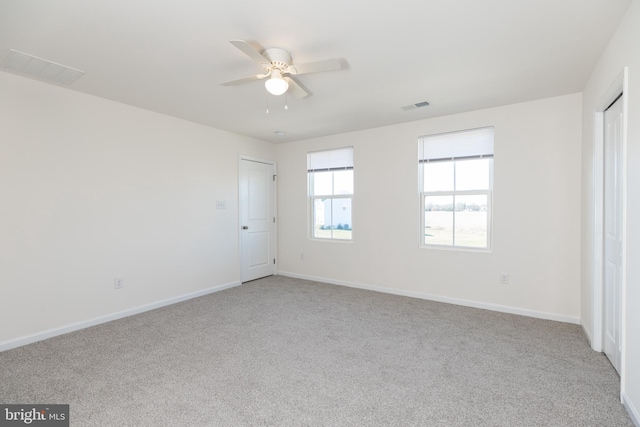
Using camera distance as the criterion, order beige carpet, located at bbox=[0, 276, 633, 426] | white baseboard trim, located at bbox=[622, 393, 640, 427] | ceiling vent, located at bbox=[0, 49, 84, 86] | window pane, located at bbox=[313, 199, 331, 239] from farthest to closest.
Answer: window pane, located at bbox=[313, 199, 331, 239], ceiling vent, located at bbox=[0, 49, 84, 86], beige carpet, located at bbox=[0, 276, 633, 426], white baseboard trim, located at bbox=[622, 393, 640, 427]

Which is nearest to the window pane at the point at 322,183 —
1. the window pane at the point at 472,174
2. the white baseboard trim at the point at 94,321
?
the window pane at the point at 472,174

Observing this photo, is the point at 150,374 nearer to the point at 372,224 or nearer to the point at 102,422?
the point at 102,422

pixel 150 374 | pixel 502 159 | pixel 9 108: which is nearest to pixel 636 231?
pixel 502 159

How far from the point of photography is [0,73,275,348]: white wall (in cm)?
284

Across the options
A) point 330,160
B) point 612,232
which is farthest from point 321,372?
point 330,160

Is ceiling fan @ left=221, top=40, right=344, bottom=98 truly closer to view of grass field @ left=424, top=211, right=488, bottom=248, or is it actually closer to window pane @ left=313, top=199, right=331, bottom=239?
view of grass field @ left=424, top=211, right=488, bottom=248

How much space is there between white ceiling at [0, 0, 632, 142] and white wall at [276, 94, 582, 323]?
437 mm

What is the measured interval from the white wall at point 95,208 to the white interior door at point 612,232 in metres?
4.54

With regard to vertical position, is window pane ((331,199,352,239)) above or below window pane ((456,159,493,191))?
below

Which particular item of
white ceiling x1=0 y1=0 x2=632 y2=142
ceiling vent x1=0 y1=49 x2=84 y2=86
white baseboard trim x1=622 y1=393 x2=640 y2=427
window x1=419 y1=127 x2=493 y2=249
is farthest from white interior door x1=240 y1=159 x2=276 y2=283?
white baseboard trim x1=622 y1=393 x2=640 y2=427

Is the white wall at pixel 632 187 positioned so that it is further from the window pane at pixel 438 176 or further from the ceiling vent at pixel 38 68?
the ceiling vent at pixel 38 68

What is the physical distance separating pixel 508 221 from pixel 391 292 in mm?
1852

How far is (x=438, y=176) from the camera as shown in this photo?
422cm

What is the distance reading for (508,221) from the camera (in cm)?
369
